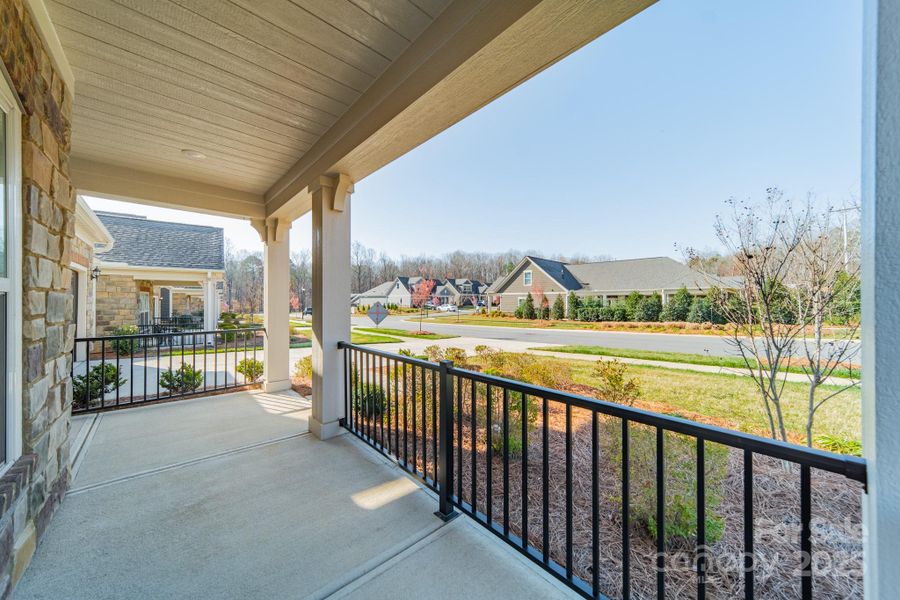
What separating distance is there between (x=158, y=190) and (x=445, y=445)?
409 centimetres

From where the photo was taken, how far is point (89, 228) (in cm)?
646

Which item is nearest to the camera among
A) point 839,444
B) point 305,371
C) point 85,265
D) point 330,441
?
point 839,444

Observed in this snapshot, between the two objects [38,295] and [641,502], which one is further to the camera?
[641,502]

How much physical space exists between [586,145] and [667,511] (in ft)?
19.6

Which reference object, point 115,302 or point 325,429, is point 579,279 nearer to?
point 325,429

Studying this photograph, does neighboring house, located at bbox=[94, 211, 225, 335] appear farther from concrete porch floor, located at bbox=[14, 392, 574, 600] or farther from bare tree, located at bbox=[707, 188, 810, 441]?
bare tree, located at bbox=[707, 188, 810, 441]

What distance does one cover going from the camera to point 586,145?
245 inches

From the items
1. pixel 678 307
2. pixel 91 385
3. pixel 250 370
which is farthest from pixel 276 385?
pixel 678 307

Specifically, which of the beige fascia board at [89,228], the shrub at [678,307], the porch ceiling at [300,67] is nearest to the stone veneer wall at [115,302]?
the beige fascia board at [89,228]

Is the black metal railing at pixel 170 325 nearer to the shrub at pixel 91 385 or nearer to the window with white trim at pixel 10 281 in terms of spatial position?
the shrub at pixel 91 385

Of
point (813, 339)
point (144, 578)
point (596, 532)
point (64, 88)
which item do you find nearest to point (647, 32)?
point (813, 339)

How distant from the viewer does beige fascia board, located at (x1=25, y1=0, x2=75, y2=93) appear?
160cm

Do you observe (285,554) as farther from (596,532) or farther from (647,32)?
(647,32)

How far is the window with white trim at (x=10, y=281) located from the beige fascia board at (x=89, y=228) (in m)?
5.09
